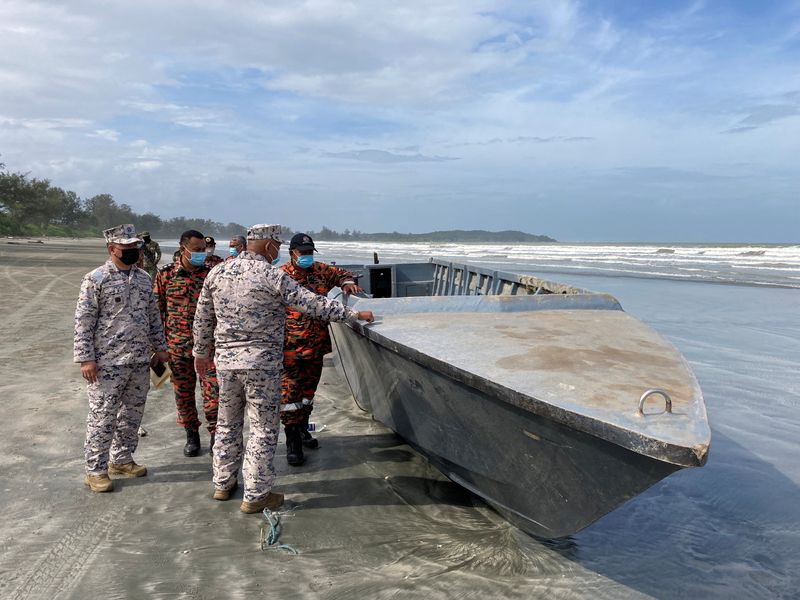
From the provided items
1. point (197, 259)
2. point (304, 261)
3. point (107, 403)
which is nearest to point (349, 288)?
point (304, 261)

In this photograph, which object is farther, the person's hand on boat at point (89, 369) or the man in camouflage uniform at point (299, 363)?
the man in camouflage uniform at point (299, 363)

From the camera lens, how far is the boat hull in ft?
8.29

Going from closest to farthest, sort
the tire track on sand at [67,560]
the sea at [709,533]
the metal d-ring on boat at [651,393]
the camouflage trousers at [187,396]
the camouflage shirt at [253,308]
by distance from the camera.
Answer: the metal d-ring on boat at [651,393] → the tire track on sand at [67,560] → the sea at [709,533] → the camouflage shirt at [253,308] → the camouflage trousers at [187,396]

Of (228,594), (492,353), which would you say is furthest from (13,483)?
(492,353)

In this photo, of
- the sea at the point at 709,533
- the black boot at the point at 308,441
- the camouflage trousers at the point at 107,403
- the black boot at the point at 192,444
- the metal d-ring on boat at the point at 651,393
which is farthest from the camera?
the black boot at the point at 308,441

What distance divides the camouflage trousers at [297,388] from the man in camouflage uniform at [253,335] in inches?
26.4

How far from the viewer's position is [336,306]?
3.62 m

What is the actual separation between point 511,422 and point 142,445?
11.2 ft

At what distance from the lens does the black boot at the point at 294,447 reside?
4419mm

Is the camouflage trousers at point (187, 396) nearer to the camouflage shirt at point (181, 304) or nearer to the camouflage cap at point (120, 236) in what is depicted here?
the camouflage shirt at point (181, 304)

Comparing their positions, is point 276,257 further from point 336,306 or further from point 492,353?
point 492,353

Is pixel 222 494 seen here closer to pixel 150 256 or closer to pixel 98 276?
pixel 98 276

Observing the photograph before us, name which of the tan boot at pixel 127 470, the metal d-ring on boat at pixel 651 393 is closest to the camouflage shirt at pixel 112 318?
the tan boot at pixel 127 470

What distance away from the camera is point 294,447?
4.43m
